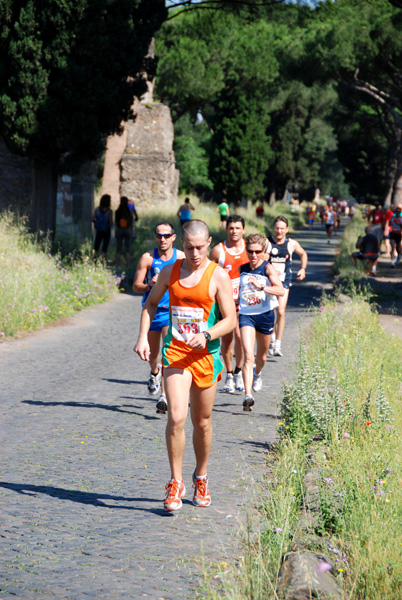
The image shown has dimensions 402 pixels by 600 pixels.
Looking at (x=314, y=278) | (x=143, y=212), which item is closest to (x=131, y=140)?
(x=143, y=212)

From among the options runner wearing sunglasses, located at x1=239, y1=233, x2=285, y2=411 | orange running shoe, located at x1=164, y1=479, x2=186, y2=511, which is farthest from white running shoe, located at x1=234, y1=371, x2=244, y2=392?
orange running shoe, located at x1=164, y1=479, x2=186, y2=511

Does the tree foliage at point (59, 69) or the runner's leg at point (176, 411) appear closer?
the runner's leg at point (176, 411)

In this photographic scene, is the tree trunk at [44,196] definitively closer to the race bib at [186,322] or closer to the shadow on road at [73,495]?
the shadow on road at [73,495]

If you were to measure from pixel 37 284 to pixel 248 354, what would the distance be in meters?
7.04

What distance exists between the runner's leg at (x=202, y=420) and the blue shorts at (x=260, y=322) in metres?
3.32

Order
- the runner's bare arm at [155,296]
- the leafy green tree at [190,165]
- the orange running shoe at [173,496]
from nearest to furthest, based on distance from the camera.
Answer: the orange running shoe at [173,496] → the runner's bare arm at [155,296] → the leafy green tree at [190,165]

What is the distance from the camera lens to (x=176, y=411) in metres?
5.20

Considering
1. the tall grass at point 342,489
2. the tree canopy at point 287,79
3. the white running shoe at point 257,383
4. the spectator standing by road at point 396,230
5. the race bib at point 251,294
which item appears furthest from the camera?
the tree canopy at point 287,79

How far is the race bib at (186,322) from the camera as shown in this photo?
17.3 ft

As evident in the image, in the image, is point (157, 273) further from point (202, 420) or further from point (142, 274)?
point (202, 420)

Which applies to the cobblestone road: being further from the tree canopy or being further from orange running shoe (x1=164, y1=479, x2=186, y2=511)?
the tree canopy

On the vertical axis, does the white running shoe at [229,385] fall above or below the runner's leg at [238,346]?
below

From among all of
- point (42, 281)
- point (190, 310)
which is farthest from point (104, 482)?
point (42, 281)

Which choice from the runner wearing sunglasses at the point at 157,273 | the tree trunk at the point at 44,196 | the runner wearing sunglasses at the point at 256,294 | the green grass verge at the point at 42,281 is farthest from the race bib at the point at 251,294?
the tree trunk at the point at 44,196
